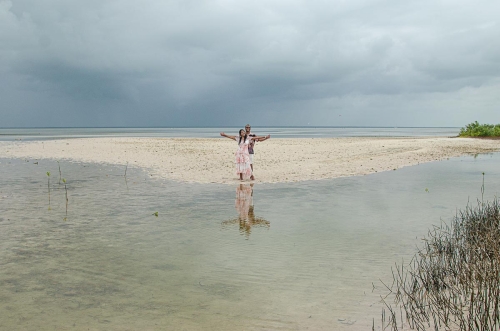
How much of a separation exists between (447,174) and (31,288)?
20.5 m

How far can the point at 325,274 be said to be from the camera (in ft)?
25.7

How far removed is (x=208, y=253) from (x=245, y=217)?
3.72 metres

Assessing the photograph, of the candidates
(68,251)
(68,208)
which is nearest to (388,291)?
(68,251)

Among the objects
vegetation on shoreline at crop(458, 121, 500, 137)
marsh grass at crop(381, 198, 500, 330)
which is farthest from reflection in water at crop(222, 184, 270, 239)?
vegetation on shoreline at crop(458, 121, 500, 137)

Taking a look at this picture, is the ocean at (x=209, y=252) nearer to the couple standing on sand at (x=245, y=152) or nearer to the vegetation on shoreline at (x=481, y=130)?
the couple standing on sand at (x=245, y=152)

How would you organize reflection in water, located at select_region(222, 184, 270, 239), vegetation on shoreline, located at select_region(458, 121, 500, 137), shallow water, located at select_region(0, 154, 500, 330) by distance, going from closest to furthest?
shallow water, located at select_region(0, 154, 500, 330)
reflection in water, located at select_region(222, 184, 270, 239)
vegetation on shoreline, located at select_region(458, 121, 500, 137)

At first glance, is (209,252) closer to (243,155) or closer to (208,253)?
(208,253)

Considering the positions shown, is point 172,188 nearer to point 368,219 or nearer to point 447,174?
point 368,219

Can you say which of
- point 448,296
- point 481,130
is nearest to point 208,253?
point 448,296

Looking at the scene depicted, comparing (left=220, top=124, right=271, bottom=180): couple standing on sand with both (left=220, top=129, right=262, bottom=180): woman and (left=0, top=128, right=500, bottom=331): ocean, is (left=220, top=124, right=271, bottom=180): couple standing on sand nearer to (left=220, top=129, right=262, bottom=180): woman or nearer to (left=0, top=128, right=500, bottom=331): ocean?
(left=220, top=129, right=262, bottom=180): woman

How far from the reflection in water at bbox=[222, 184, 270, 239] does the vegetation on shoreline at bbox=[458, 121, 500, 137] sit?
167 ft

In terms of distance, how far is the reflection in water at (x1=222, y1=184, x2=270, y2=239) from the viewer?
455 inches

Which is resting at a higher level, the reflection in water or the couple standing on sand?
the couple standing on sand

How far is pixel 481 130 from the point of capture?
59.5 metres
